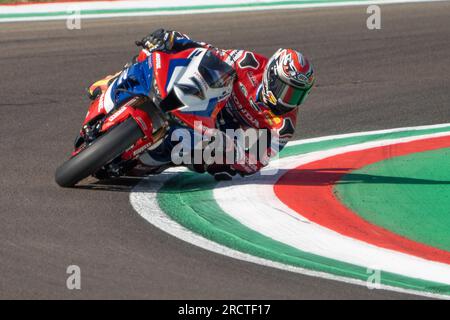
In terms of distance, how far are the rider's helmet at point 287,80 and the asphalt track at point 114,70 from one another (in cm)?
143

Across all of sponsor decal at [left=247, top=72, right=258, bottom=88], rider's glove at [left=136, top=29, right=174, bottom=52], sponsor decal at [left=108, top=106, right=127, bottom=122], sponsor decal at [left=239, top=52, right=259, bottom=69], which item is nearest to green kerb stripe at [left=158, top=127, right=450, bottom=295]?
sponsor decal at [left=108, top=106, right=127, bottom=122]

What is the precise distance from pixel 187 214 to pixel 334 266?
1.49 m

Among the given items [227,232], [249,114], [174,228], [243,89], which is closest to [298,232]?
[227,232]

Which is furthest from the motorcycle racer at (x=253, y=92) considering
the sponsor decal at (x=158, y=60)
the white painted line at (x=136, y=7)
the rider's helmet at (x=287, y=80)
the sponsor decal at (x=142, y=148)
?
the white painted line at (x=136, y=7)

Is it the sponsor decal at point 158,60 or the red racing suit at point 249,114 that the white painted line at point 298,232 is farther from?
the sponsor decal at point 158,60

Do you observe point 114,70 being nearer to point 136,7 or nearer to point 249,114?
point 136,7

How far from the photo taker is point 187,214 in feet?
27.0

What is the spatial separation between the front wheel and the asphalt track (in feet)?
0.85

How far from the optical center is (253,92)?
919cm

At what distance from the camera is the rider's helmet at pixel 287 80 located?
8.73 metres

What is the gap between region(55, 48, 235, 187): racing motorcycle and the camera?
827cm

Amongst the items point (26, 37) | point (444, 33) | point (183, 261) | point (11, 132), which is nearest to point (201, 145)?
point (183, 261)

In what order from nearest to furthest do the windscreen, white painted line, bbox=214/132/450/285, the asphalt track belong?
the asphalt track
white painted line, bbox=214/132/450/285
the windscreen

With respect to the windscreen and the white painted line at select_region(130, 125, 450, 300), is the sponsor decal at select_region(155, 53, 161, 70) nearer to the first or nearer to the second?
the windscreen
